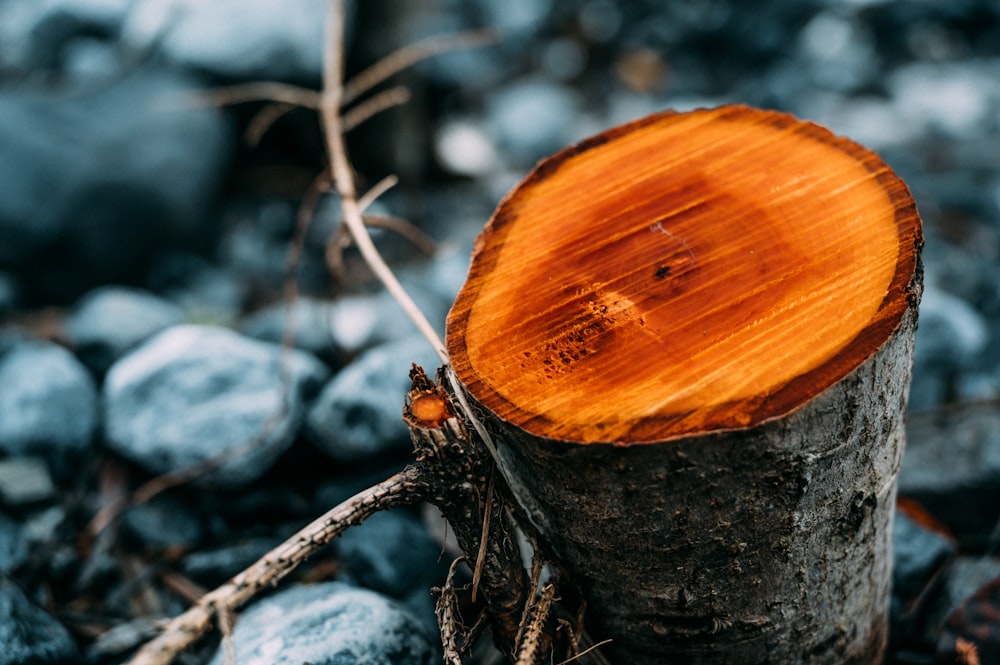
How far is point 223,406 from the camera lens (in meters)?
2.19

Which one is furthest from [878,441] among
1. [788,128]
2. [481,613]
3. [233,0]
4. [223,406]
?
Result: [233,0]

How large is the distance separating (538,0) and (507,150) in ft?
5.20

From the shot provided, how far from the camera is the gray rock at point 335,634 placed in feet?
4.84

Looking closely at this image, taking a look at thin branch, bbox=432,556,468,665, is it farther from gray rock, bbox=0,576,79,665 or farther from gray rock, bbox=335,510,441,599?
gray rock, bbox=0,576,79,665

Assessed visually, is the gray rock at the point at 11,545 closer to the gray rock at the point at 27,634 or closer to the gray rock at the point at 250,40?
the gray rock at the point at 27,634

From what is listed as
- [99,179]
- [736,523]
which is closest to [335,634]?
[736,523]

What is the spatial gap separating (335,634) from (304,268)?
225 centimetres

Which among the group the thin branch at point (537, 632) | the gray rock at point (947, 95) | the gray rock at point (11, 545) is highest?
the gray rock at point (11, 545)

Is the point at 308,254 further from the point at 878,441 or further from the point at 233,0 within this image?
the point at 878,441

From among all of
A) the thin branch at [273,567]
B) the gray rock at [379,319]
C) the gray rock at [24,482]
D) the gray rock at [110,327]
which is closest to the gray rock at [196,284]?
the gray rock at [110,327]

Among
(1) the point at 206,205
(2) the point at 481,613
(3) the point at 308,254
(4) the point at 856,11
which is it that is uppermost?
(1) the point at 206,205

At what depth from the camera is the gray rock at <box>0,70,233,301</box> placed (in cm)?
308

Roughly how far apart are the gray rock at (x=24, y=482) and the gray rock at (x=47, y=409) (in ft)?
0.10

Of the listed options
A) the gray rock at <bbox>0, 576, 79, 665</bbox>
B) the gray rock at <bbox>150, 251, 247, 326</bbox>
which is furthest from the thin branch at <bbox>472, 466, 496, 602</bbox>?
the gray rock at <bbox>150, 251, 247, 326</bbox>
